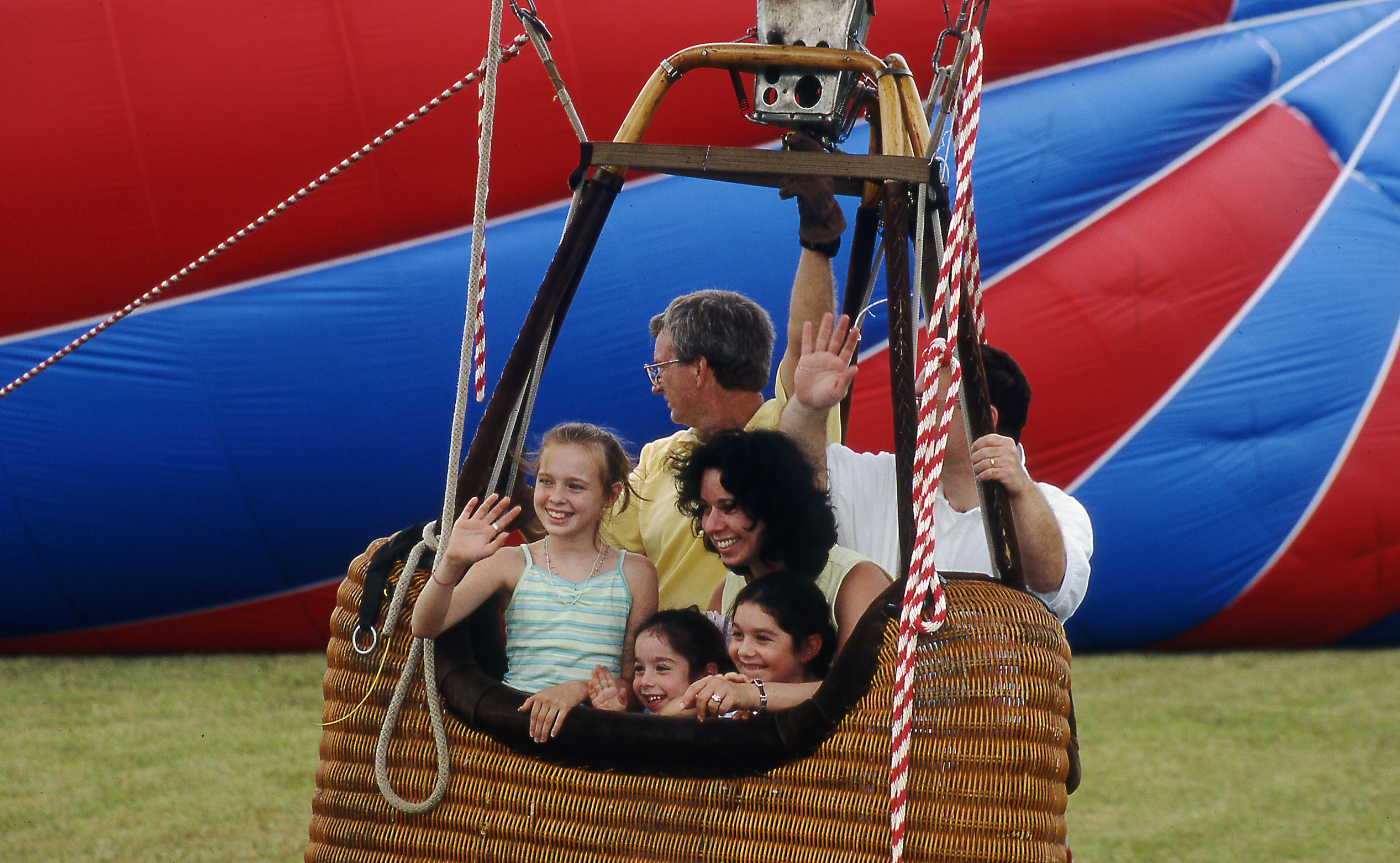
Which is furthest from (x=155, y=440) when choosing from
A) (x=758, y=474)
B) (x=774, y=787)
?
(x=774, y=787)


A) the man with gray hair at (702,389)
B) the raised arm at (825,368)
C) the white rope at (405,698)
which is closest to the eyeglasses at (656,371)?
the man with gray hair at (702,389)

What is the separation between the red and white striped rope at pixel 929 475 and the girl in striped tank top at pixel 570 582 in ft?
1.31

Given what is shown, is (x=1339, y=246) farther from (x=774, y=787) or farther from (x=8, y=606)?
(x=8, y=606)

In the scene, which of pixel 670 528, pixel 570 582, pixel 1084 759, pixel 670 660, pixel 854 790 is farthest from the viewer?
pixel 1084 759

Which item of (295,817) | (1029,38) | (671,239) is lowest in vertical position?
(295,817)

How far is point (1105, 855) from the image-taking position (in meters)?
2.34

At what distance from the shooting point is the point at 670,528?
1.97 meters

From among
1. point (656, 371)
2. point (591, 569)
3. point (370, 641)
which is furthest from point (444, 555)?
point (656, 371)

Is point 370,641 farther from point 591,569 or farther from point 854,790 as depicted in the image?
point 854,790

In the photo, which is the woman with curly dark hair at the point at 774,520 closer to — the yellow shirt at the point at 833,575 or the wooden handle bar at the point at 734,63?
the yellow shirt at the point at 833,575

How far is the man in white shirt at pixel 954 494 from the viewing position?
1505mm

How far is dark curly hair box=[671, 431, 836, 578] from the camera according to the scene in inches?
62.8

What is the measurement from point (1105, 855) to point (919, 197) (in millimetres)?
1467

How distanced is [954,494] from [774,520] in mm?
272
